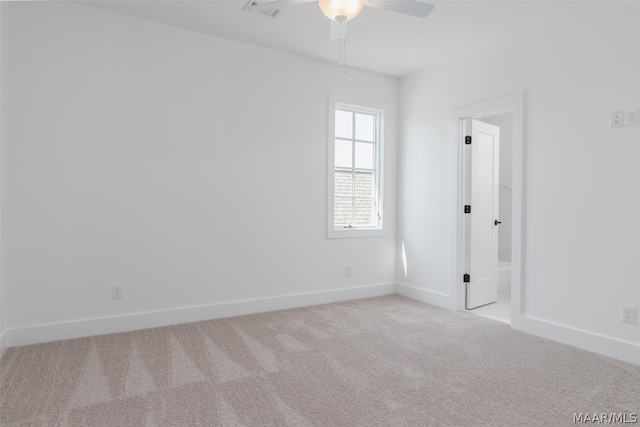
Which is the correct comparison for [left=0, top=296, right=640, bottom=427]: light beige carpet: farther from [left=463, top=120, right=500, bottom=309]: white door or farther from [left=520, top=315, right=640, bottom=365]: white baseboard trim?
[left=463, top=120, right=500, bottom=309]: white door

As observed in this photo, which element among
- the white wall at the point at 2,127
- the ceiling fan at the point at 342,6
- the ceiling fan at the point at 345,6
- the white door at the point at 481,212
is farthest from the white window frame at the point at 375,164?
the white wall at the point at 2,127

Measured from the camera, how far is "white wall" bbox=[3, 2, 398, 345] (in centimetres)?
290

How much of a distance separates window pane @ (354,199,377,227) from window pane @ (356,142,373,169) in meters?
0.42

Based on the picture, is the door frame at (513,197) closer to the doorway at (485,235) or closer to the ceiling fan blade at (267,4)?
the doorway at (485,235)

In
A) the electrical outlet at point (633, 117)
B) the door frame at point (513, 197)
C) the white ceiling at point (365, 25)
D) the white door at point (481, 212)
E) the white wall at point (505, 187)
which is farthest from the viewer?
the white wall at point (505, 187)

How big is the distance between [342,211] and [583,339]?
2488mm

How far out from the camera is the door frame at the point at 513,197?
328cm

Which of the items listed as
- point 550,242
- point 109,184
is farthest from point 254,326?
point 550,242

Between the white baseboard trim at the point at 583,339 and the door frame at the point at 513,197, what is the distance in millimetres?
129

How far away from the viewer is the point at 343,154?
4.38 metres

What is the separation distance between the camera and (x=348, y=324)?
3428mm

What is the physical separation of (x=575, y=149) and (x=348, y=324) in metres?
2.30

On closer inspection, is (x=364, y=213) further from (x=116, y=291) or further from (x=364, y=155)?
(x=116, y=291)

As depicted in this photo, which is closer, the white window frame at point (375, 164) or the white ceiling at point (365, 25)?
the white ceiling at point (365, 25)
